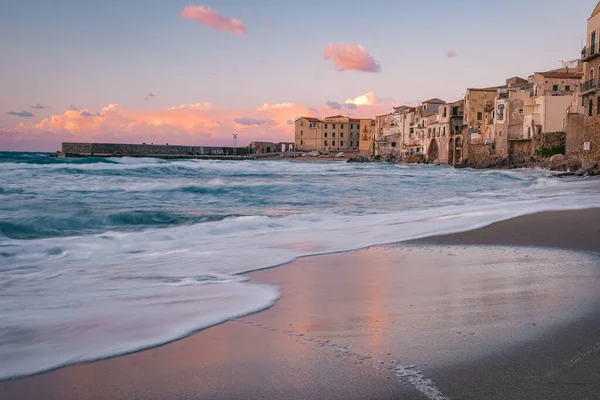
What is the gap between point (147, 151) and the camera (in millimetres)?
94500

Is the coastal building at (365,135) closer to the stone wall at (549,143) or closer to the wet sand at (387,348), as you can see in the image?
the stone wall at (549,143)

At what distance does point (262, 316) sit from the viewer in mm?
4188

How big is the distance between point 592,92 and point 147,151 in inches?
3059

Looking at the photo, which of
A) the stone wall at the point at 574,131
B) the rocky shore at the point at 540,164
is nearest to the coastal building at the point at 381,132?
the rocky shore at the point at 540,164

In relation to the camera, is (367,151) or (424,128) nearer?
(424,128)

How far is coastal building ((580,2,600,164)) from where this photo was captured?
→ 28734 mm

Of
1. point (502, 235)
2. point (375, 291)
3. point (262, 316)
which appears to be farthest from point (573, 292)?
point (502, 235)

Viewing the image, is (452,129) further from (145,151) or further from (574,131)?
(145,151)

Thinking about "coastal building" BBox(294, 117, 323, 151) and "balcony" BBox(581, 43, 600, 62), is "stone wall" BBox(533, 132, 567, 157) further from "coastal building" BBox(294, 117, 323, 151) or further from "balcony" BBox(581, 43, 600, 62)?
"coastal building" BBox(294, 117, 323, 151)

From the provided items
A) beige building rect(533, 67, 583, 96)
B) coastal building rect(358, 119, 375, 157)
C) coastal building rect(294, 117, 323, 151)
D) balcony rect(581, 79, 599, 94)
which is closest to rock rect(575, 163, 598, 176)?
balcony rect(581, 79, 599, 94)

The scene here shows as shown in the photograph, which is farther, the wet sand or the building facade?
the building facade

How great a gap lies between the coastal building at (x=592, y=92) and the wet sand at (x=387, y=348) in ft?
87.2

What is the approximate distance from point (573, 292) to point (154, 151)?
95477mm

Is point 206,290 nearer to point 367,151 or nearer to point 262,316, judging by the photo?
point 262,316
